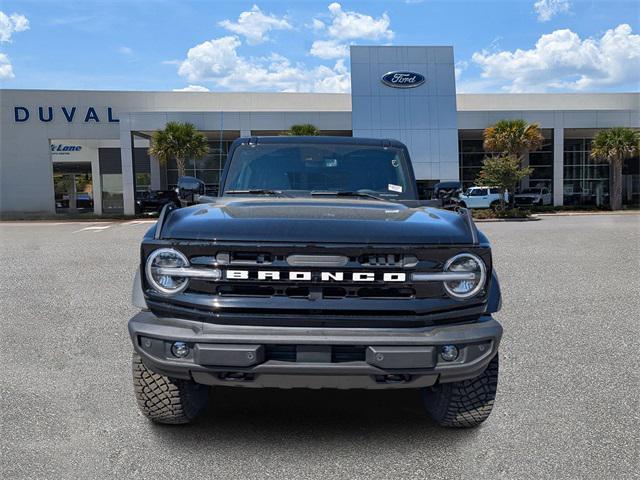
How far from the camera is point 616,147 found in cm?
3169

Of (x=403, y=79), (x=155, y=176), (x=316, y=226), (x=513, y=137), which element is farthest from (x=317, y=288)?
(x=155, y=176)

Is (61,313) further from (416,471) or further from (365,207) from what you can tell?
(416,471)

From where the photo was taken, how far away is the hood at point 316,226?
2.81 m

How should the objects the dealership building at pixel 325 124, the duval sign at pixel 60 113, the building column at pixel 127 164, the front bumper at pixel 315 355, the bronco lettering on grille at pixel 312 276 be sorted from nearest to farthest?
the front bumper at pixel 315 355, the bronco lettering on grille at pixel 312 276, the building column at pixel 127 164, the dealership building at pixel 325 124, the duval sign at pixel 60 113

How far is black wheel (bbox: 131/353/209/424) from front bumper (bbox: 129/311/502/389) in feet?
1.59

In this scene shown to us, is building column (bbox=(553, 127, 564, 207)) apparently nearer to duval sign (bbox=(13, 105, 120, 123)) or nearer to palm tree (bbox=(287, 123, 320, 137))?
palm tree (bbox=(287, 123, 320, 137))

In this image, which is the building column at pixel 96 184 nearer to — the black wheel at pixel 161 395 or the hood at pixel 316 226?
the black wheel at pixel 161 395

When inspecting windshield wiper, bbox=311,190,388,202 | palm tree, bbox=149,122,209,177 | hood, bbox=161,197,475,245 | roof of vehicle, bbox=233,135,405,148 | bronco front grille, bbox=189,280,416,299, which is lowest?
bronco front grille, bbox=189,280,416,299

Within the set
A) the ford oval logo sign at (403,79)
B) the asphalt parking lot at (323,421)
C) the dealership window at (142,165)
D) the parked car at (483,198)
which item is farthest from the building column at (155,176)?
the asphalt parking lot at (323,421)

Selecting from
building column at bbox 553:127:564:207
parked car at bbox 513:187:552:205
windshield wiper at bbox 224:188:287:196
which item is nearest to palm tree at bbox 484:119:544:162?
building column at bbox 553:127:564:207

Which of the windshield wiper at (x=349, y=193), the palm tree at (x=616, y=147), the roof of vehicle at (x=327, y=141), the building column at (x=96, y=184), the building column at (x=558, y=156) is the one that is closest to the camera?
the windshield wiper at (x=349, y=193)

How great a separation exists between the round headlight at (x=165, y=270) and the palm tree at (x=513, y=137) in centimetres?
2975

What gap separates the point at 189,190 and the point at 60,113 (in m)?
33.7

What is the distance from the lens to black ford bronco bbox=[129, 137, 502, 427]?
105 inches
